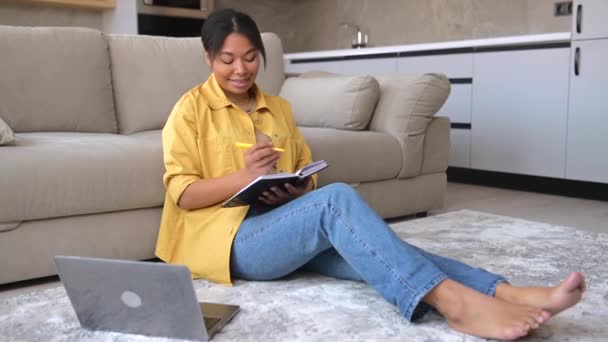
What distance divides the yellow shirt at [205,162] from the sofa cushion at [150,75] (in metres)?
1.12

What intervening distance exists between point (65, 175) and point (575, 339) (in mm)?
1572

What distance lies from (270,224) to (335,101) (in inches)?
60.2

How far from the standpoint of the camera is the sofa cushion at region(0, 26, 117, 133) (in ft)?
8.74

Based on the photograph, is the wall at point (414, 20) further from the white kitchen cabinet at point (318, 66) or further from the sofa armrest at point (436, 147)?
the sofa armrest at point (436, 147)

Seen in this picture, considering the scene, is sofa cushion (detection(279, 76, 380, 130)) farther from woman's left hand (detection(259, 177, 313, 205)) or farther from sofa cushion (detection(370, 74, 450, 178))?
woman's left hand (detection(259, 177, 313, 205))

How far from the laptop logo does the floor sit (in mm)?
2097

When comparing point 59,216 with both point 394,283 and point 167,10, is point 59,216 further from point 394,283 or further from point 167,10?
point 167,10

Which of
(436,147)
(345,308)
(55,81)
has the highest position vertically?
(55,81)

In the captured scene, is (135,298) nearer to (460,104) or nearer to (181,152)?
(181,152)

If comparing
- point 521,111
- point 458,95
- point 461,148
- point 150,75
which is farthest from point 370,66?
point 150,75

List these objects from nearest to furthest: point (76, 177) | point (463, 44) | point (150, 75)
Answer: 1. point (76, 177)
2. point (150, 75)
3. point (463, 44)

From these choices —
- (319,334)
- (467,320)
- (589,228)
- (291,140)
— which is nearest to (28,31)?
(291,140)

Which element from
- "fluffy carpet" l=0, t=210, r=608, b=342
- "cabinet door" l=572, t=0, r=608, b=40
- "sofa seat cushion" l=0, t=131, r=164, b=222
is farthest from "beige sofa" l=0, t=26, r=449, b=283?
"cabinet door" l=572, t=0, r=608, b=40

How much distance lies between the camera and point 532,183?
3.98 metres
